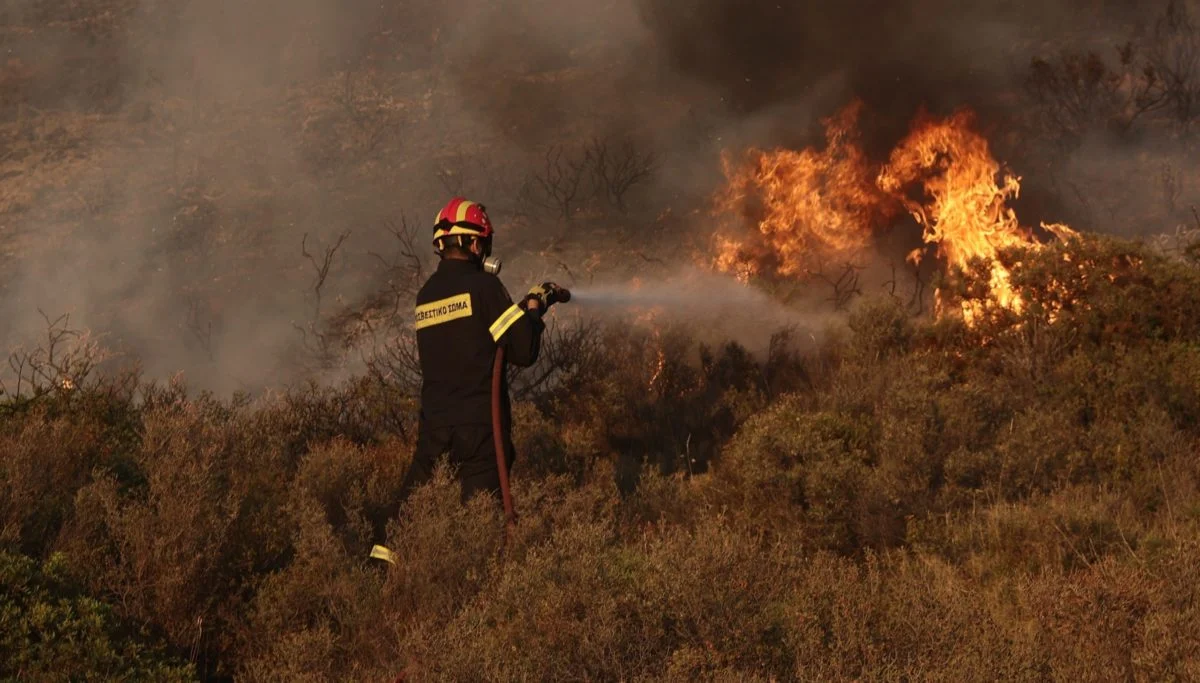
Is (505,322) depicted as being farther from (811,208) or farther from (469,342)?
(811,208)

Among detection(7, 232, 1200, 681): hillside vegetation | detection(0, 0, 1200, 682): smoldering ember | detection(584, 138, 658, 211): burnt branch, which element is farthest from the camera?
detection(584, 138, 658, 211): burnt branch

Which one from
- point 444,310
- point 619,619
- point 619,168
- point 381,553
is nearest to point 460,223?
point 444,310

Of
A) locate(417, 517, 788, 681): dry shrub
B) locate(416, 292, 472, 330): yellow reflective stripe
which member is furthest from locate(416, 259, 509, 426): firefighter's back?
locate(417, 517, 788, 681): dry shrub

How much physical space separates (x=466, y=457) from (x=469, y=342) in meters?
0.56

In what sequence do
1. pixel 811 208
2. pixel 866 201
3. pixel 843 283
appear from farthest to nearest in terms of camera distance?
pixel 843 283 < pixel 811 208 < pixel 866 201

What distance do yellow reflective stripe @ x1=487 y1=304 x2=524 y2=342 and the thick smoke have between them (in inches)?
384

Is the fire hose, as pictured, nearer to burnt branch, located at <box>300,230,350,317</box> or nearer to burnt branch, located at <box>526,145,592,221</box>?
burnt branch, located at <box>300,230,350,317</box>

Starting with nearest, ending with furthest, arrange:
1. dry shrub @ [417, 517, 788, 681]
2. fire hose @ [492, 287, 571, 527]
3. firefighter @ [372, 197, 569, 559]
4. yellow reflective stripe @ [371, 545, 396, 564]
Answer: dry shrub @ [417, 517, 788, 681] < yellow reflective stripe @ [371, 545, 396, 564] < fire hose @ [492, 287, 571, 527] < firefighter @ [372, 197, 569, 559]

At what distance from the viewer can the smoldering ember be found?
4461 mm

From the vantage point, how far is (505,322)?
591 centimetres

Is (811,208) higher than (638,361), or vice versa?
(811,208)

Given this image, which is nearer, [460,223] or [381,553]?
[381,553]

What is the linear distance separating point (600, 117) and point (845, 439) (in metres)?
18.7

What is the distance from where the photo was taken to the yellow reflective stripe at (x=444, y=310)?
605 cm
